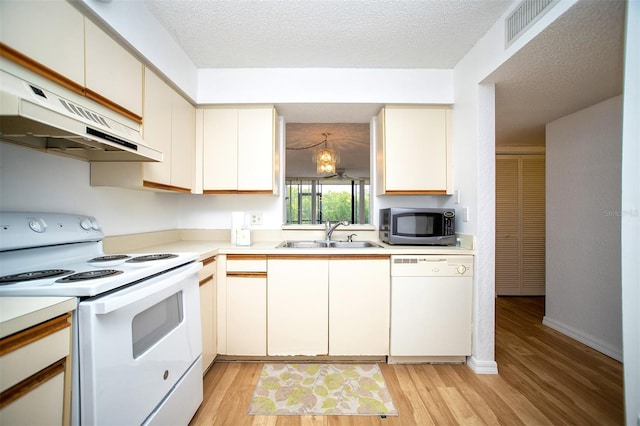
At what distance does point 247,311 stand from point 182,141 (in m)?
1.41

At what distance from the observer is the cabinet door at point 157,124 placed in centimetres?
158

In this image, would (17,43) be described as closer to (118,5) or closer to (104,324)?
(118,5)

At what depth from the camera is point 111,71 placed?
1.31m

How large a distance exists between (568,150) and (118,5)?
3741 mm

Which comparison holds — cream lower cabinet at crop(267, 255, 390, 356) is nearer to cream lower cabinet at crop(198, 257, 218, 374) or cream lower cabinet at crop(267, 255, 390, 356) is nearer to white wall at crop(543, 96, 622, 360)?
cream lower cabinet at crop(198, 257, 218, 374)

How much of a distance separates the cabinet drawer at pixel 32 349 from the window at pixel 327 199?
18.2 feet

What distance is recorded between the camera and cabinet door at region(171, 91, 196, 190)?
1.89 m

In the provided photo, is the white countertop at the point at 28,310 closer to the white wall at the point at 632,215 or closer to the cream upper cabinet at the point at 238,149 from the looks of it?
the cream upper cabinet at the point at 238,149

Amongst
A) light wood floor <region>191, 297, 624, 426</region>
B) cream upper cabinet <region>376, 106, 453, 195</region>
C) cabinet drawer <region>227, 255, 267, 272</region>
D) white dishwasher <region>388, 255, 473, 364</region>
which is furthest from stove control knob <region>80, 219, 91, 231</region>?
cream upper cabinet <region>376, 106, 453, 195</region>

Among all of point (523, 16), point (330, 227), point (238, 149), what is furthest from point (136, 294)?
point (523, 16)

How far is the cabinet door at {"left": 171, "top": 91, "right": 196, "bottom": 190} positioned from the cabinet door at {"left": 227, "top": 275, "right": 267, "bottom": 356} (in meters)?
0.91

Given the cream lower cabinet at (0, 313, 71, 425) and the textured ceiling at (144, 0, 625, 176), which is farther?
the textured ceiling at (144, 0, 625, 176)

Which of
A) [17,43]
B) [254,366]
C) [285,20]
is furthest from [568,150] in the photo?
[17,43]

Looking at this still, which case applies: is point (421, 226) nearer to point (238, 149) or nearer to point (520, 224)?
point (238, 149)
